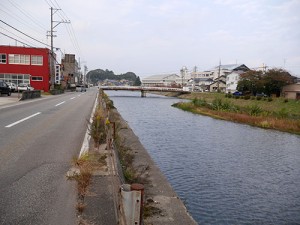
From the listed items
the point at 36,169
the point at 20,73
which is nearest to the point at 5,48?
the point at 20,73

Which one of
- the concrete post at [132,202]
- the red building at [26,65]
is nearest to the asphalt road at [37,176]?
the concrete post at [132,202]

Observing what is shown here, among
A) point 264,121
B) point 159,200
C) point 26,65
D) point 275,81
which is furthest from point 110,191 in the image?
point 275,81

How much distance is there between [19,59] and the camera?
49969 mm

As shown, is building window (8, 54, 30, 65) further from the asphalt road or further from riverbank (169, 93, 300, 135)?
the asphalt road

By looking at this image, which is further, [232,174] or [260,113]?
[260,113]

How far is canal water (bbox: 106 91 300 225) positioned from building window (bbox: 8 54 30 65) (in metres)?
37.2

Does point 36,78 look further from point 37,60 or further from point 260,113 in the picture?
point 260,113

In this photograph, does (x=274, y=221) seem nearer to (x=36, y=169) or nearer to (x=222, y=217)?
(x=222, y=217)

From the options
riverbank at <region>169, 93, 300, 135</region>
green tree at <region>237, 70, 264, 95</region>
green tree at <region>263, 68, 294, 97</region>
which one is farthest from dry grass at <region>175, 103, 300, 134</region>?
green tree at <region>237, 70, 264, 95</region>

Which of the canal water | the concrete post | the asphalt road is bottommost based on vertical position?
the canal water

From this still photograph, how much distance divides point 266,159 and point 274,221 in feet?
24.9

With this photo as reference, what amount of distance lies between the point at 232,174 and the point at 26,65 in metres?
47.3

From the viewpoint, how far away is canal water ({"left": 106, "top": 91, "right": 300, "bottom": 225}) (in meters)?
9.02

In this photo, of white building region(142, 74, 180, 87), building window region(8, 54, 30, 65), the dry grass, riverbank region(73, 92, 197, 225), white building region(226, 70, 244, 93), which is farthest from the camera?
white building region(142, 74, 180, 87)
